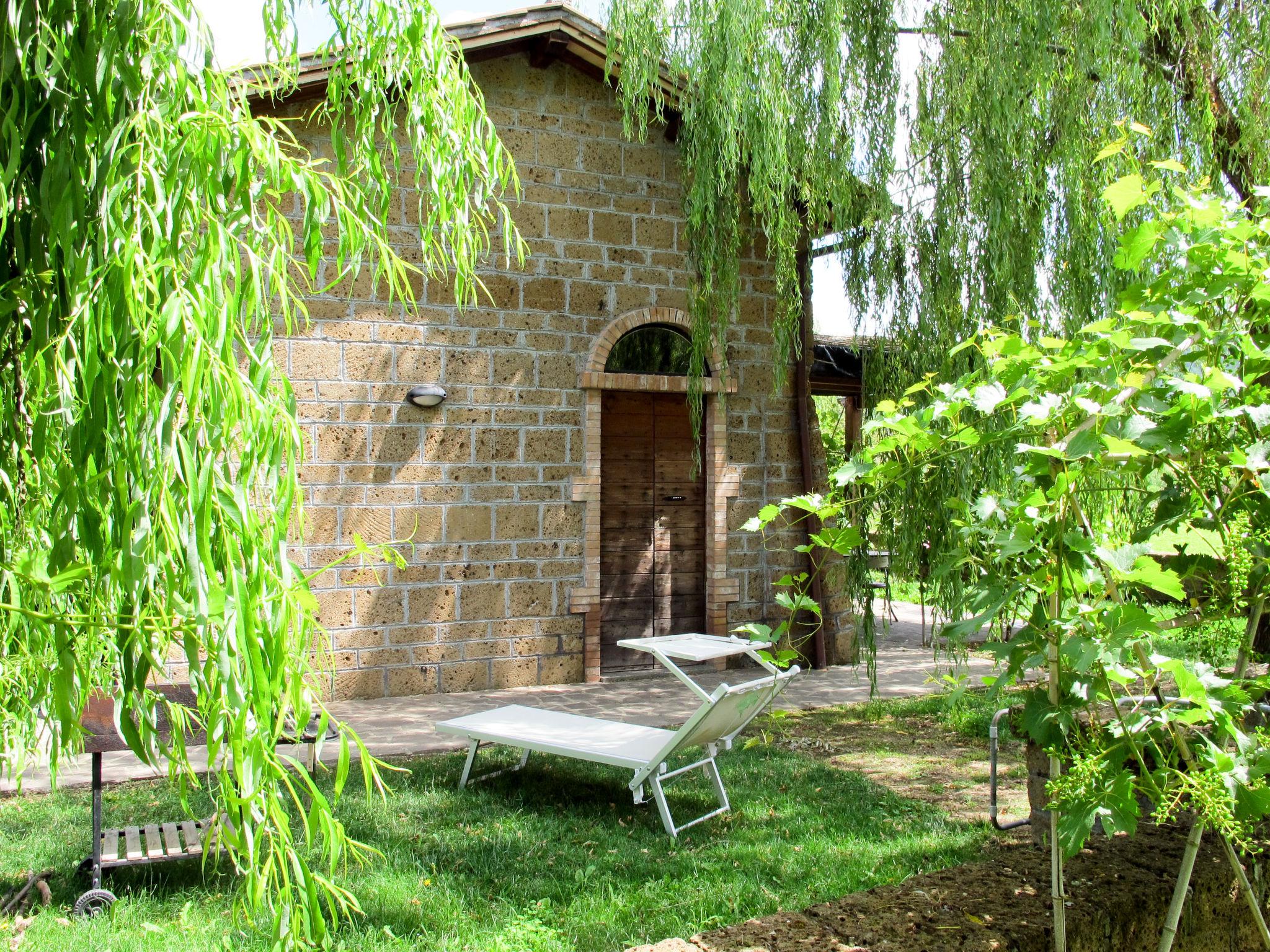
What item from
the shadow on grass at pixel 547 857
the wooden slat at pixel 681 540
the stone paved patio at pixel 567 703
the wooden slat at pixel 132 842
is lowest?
the shadow on grass at pixel 547 857

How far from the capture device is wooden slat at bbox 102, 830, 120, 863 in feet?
12.7

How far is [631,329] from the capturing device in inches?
335

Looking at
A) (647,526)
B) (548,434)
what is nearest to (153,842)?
(548,434)

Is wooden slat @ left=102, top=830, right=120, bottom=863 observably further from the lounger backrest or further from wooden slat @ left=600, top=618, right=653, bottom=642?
wooden slat @ left=600, top=618, right=653, bottom=642

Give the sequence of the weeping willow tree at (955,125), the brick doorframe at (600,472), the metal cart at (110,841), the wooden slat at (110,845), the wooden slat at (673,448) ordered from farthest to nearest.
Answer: the wooden slat at (673,448)
the brick doorframe at (600,472)
the weeping willow tree at (955,125)
the wooden slat at (110,845)
the metal cart at (110,841)

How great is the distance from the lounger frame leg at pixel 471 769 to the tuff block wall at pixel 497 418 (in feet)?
6.54

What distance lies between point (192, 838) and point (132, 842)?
0.67 feet

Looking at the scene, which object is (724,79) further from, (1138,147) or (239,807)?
(239,807)

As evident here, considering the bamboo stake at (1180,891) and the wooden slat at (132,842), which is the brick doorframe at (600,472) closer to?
the wooden slat at (132,842)

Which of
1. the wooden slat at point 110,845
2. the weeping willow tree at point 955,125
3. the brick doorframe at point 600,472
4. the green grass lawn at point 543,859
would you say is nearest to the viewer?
the green grass lawn at point 543,859

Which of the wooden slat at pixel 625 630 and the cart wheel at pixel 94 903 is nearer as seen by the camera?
the cart wheel at pixel 94 903

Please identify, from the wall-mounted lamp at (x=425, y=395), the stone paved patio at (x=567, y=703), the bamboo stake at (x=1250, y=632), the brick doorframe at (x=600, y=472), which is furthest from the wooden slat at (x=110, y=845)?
the brick doorframe at (x=600, y=472)

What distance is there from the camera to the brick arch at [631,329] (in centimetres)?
833

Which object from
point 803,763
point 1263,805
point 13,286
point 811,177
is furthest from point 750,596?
point 13,286
